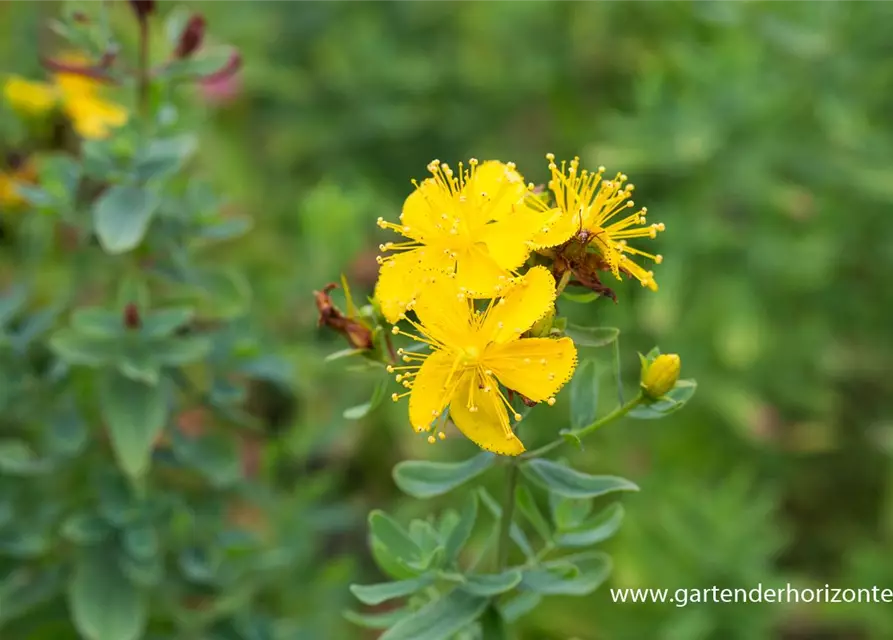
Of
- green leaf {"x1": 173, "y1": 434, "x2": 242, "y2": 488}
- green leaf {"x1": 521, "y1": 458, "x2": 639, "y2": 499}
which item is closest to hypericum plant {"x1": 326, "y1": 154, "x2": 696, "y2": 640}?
green leaf {"x1": 521, "y1": 458, "x2": 639, "y2": 499}

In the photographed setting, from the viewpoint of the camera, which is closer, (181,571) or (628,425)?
(181,571)

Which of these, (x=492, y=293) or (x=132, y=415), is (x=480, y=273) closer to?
(x=492, y=293)

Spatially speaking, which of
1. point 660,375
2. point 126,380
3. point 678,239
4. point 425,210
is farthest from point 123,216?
point 678,239

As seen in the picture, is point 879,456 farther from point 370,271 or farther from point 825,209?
point 370,271

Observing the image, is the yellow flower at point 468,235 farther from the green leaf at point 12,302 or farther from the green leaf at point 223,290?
the green leaf at point 12,302

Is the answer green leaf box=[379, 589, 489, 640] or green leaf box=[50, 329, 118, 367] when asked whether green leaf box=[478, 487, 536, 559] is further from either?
green leaf box=[50, 329, 118, 367]

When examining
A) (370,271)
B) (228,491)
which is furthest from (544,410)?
(228,491)
